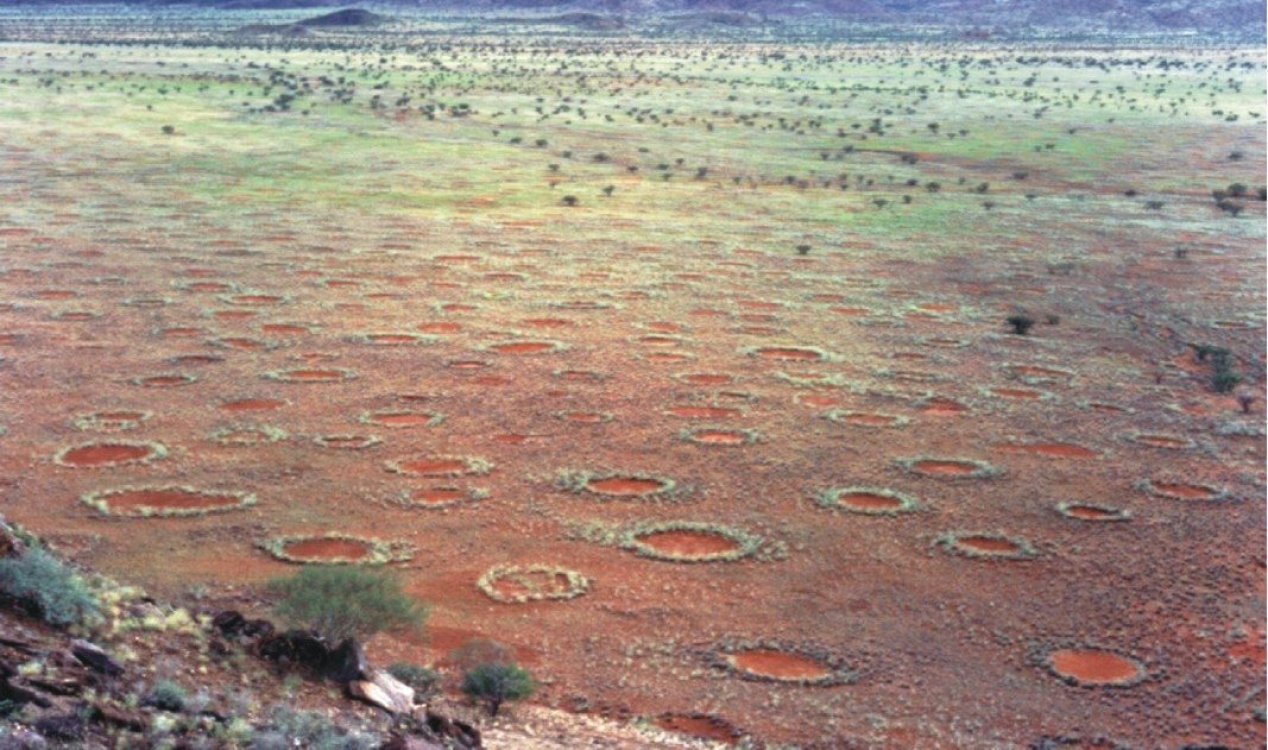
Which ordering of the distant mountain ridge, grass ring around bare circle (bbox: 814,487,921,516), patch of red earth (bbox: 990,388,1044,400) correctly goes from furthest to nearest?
the distant mountain ridge → patch of red earth (bbox: 990,388,1044,400) → grass ring around bare circle (bbox: 814,487,921,516)

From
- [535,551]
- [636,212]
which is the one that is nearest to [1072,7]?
[636,212]

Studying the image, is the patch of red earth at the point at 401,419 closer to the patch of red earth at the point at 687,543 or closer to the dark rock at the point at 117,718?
the patch of red earth at the point at 687,543

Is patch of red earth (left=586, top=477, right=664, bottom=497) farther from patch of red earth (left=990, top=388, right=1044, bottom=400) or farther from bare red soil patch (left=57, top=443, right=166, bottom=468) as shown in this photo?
patch of red earth (left=990, top=388, right=1044, bottom=400)

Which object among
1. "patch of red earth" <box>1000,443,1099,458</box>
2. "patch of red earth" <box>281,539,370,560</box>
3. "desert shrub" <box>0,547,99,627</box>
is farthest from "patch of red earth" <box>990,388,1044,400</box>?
"desert shrub" <box>0,547,99,627</box>

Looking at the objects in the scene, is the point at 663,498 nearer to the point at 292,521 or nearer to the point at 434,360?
the point at 292,521

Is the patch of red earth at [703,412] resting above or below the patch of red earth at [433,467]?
above

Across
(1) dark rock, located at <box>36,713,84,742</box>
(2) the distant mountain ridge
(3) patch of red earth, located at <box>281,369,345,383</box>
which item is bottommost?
(3) patch of red earth, located at <box>281,369,345,383</box>

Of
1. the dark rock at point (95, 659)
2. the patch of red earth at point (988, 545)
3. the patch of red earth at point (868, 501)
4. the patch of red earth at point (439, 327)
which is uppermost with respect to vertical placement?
the dark rock at point (95, 659)

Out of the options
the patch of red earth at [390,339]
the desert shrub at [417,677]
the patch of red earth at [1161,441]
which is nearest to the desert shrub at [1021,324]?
the patch of red earth at [1161,441]
